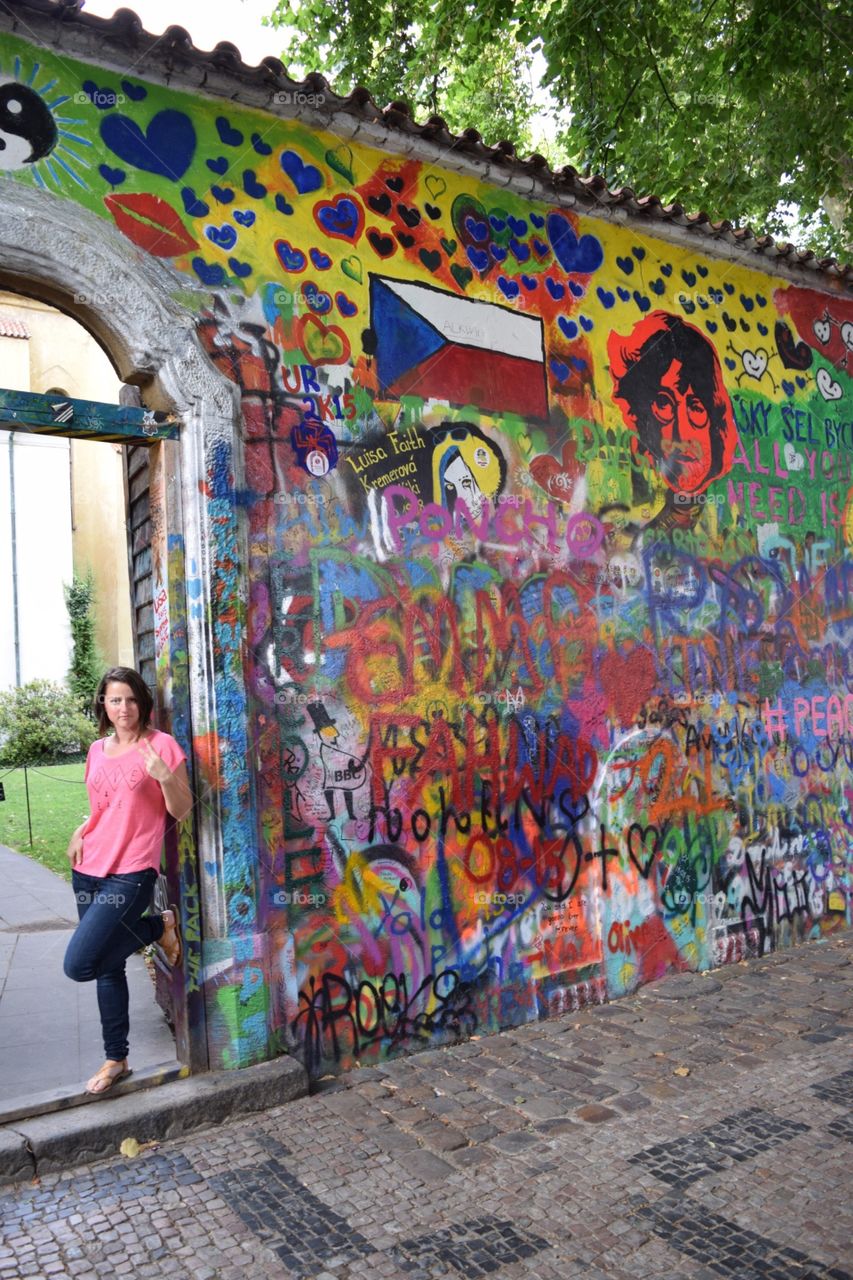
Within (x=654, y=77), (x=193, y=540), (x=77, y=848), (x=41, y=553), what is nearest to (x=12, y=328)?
(x=41, y=553)

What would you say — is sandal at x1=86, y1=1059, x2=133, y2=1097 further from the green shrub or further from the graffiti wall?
the green shrub

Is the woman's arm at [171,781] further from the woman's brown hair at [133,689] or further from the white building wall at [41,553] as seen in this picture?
the white building wall at [41,553]

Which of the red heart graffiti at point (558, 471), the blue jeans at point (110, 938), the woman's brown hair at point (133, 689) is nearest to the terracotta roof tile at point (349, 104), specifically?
the red heart graffiti at point (558, 471)

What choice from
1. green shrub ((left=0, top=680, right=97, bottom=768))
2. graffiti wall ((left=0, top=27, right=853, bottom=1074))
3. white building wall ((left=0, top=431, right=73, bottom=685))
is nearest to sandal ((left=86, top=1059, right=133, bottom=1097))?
graffiti wall ((left=0, top=27, right=853, bottom=1074))

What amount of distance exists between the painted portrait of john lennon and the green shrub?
1260 centimetres

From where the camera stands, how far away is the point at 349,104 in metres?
4.76

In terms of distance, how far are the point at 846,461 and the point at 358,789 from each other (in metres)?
4.79

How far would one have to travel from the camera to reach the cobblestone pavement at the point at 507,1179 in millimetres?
3211

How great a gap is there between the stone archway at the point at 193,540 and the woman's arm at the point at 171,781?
0.43 feet

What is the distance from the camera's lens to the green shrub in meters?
16.8

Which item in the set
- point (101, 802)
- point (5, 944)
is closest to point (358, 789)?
point (101, 802)

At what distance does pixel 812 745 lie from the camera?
7066 mm

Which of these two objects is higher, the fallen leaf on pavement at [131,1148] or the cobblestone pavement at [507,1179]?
the fallen leaf on pavement at [131,1148]

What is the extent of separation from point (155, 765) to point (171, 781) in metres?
0.10
